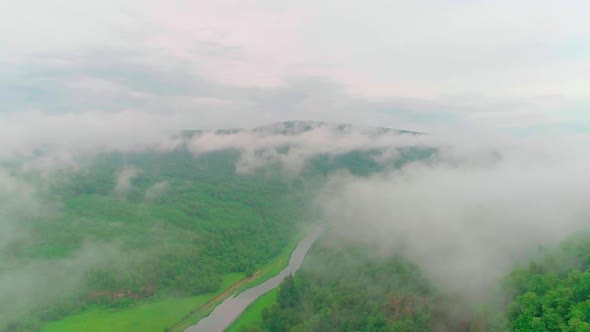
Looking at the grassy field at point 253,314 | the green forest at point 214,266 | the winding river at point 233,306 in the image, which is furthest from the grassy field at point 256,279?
the grassy field at point 253,314

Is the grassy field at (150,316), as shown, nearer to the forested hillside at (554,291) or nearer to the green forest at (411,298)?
the green forest at (411,298)

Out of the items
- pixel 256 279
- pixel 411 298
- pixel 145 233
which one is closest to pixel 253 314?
pixel 256 279

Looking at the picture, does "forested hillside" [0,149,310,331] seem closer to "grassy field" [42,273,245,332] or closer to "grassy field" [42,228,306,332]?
"grassy field" [42,228,306,332]

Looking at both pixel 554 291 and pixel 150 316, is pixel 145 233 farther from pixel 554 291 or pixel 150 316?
pixel 554 291

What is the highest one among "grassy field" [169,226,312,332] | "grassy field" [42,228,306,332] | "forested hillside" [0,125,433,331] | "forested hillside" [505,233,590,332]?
"forested hillside" [505,233,590,332]

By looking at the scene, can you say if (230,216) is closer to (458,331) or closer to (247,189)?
(247,189)

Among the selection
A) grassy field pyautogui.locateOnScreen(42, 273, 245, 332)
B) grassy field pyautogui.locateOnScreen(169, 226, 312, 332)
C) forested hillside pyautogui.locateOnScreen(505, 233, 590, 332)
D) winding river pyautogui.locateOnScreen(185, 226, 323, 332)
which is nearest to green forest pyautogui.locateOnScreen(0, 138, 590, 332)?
forested hillside pyautogui.locateOnScreen(505, 233, 590, 332)
